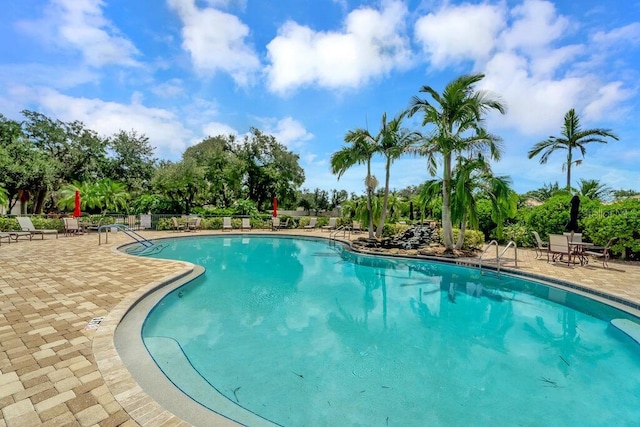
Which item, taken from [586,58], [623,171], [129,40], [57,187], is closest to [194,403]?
[129,40]

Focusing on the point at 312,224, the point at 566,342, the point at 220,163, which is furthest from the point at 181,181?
the point at 566,342

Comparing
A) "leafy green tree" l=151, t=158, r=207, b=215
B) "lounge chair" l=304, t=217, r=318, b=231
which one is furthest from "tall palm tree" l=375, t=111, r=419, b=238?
"leafy green tree" l=151, t=158, r=207, b=215

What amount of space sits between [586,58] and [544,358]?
13.8 m

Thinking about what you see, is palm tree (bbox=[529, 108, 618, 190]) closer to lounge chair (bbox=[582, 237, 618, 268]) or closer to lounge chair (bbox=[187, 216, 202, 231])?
lounge chair (bbox=[582, 237, 618, 268])

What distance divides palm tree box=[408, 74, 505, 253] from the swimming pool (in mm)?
4162

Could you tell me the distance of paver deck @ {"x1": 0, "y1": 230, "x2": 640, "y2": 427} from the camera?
2.39 meters

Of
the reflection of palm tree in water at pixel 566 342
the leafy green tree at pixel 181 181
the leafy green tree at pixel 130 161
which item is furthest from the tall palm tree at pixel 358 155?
the leafy green tree at pixel 130 161

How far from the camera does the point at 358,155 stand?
14320 millimetres

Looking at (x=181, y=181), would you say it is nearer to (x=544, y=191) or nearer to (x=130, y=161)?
(x=130, y=161)

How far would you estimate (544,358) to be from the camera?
4.33m

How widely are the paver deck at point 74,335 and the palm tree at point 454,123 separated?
14.0ft

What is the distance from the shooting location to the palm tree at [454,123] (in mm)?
10477

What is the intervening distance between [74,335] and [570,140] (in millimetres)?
24697

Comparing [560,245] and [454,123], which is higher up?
[454,123]
